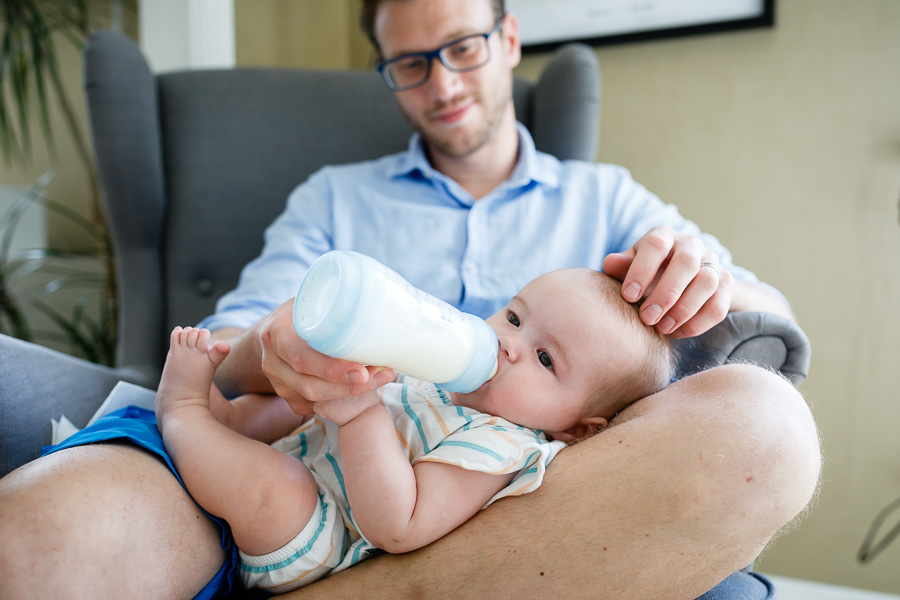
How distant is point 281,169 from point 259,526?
105cm

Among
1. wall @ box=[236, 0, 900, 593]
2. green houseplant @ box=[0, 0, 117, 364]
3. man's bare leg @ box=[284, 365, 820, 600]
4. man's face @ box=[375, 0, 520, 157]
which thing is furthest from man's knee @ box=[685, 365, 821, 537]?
green houseplant @ box=[0, 0, 117, 364]

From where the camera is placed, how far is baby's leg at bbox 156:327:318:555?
661mm

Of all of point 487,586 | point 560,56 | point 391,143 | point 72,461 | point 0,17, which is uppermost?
point 0,17

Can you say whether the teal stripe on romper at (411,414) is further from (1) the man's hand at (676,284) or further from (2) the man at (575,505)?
(1) the man's hand at (676,284)

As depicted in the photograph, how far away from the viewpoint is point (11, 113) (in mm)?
2889

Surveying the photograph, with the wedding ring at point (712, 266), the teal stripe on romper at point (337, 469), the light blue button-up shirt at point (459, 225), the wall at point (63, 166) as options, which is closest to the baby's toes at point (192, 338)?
the teal stripe on romper at point (337, 469)

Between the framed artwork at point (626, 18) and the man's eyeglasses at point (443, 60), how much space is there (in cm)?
56

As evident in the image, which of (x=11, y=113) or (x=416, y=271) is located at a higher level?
(x=11, y=113)

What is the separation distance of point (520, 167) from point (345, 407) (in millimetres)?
910

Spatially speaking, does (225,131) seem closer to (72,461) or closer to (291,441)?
(291,441)

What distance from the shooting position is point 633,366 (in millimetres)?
771

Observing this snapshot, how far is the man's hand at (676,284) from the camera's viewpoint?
29.7 inches

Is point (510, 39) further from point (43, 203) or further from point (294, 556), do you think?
point (43, 203)

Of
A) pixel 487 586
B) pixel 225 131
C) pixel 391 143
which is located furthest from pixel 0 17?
pixel 487 586
